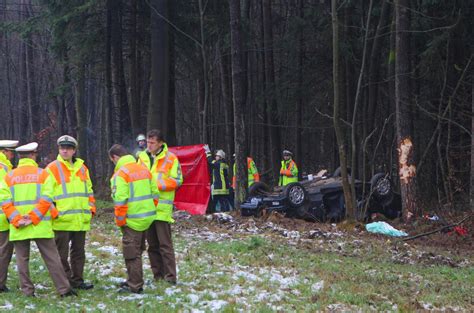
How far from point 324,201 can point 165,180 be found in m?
9.02

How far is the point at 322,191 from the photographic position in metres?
17.1

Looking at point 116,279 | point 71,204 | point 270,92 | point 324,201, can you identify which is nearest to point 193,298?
point 116,279

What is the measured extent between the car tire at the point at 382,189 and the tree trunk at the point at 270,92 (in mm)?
10894

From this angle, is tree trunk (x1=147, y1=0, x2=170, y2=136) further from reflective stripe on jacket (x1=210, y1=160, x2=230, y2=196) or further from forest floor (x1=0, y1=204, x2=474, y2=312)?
forest floor (x1=0, y1=204, x2=474, y2=312)

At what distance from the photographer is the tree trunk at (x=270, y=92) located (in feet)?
92.6

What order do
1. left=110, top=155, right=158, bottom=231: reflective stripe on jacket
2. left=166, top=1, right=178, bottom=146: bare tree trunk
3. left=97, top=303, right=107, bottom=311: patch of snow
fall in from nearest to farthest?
Answer: left=97, top=303, right=107, bottom=311: patch of snow
left=110, top=155, right=158, bottom=231: reflective stripe on jacket
left=166, top=1, right=178, bottom=146: bare tree trunk

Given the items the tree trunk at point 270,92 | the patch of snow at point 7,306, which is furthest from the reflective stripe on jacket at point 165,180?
the tree trunk at point 270,92

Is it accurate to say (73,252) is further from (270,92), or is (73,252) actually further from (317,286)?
(270,92)

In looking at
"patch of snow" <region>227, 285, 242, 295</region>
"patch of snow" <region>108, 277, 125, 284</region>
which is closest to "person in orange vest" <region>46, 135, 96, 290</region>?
"patch of snow" <region>108, 277, 125, 284</region>

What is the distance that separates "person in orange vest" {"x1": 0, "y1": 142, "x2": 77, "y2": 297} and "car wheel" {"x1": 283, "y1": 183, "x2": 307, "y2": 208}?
378 inches

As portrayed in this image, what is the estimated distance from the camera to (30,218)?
7855 millimetres

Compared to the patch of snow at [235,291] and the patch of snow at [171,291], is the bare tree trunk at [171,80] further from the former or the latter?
the patch of snow at [171,291]

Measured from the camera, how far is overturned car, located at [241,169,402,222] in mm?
17031

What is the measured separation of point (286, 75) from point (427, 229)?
13.5m
